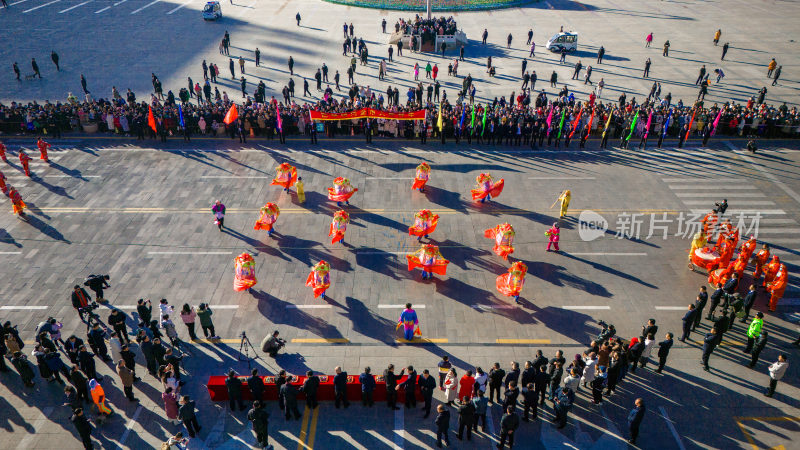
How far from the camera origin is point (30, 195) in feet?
84.5

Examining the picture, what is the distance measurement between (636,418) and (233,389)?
10.6m

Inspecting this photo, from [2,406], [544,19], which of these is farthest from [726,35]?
[2,406]

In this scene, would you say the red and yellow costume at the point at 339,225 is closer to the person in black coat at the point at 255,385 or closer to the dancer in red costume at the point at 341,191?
the dancer in red costume at the point at 341,191

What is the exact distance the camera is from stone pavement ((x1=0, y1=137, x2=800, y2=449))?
14516 mm

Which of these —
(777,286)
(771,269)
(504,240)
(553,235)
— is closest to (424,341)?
(504,240)

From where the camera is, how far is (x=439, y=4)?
65000 mm

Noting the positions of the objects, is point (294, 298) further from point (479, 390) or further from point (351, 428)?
point (479, 390)

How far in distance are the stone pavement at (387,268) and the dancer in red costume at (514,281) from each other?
665 millimetres

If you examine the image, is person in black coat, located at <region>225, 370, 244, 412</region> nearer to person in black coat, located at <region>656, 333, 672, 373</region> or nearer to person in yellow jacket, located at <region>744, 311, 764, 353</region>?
person in black coat, located at <region>656, 333, 672, 373</region>

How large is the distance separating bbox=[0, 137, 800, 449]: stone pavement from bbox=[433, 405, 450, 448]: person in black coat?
22.6 inches

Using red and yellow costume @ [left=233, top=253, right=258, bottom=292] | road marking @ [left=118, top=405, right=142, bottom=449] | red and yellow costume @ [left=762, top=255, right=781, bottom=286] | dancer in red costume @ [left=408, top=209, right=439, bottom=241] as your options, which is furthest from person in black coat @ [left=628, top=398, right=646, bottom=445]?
road marking @ [left=118, top=405, right=142, bottom=449]

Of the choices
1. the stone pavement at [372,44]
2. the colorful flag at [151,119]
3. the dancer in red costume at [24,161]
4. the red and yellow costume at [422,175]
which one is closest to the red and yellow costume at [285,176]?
the red and yellow costume at [422,175]

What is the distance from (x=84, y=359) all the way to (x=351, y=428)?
317 inches

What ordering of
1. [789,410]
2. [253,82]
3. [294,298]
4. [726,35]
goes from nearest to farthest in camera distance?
[789,410] < [294,298] < [253,82] < [726,35]
